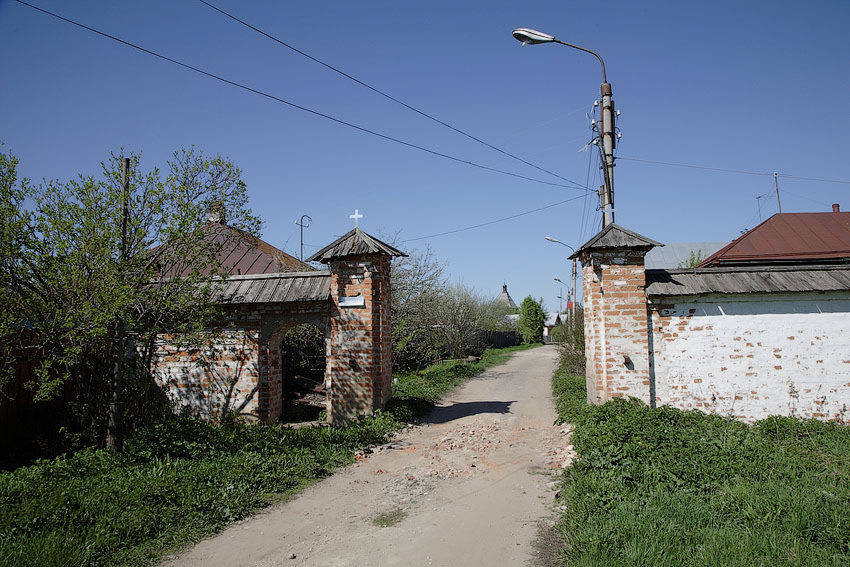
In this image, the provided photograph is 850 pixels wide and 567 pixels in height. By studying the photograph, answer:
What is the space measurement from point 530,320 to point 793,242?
3219cm

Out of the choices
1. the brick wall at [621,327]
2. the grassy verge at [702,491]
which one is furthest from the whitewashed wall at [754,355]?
the grassy verge at [702,491]

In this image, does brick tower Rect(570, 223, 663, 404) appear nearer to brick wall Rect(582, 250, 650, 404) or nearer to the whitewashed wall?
brick wall Rect(582, 250, 650, 404)

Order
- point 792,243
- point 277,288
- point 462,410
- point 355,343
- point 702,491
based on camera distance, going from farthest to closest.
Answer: point 792,243
point 462,410
point 277,288
point 355,343
point 702,491

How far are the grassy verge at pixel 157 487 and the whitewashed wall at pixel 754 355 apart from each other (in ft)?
16.3

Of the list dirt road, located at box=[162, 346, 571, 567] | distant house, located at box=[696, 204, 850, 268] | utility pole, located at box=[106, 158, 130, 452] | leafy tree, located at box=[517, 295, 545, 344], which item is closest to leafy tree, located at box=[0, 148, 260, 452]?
utility pole, located at box=[106, 158, 130, 452]

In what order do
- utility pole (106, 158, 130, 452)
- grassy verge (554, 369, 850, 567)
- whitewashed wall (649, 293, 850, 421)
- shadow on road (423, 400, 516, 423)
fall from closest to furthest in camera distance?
grassy verge (554, 369, 850, 567) → utility pole (106, 158, 130, 452) → whitewashed wall (649, 293, 850, 421) → shadow on road (423, 400, 516, 423)

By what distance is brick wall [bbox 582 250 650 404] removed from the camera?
25.4 feet

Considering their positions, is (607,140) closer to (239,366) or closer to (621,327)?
(621,327)

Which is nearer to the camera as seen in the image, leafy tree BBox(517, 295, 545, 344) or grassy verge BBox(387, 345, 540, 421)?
grassy verge BBox(387, 345, 540, 421)

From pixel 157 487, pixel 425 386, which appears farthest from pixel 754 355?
pixel 425 386

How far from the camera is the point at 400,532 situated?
15.6 feet

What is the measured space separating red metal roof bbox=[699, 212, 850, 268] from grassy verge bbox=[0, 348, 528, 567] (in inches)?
586

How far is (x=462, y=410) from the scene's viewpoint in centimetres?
1106

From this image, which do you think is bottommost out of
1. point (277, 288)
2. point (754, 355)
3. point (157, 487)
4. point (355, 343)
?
point (157, 487)
